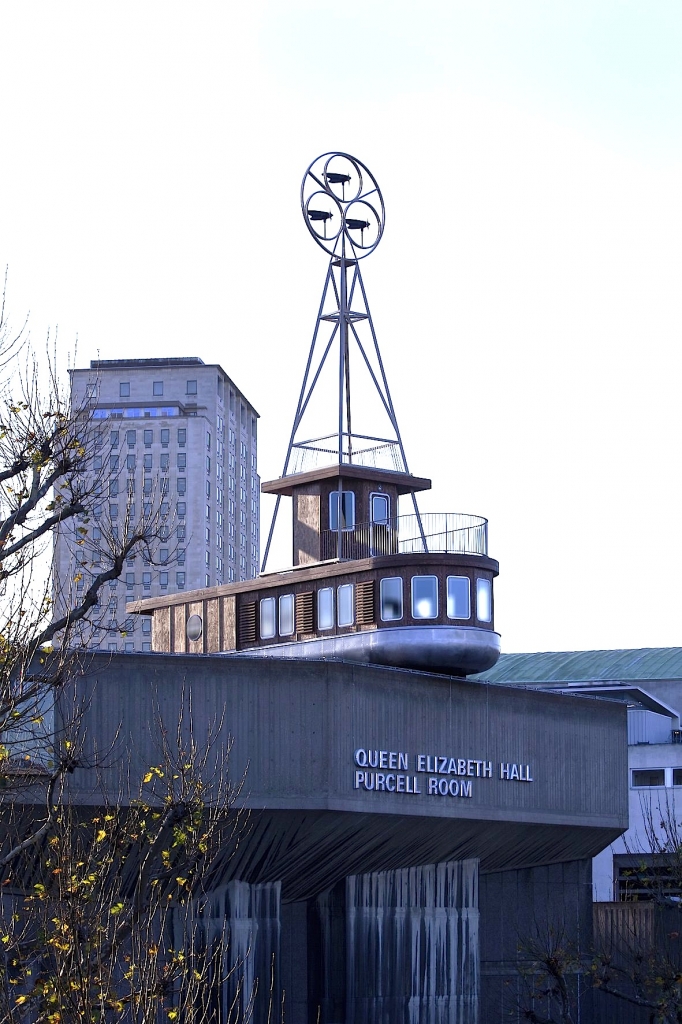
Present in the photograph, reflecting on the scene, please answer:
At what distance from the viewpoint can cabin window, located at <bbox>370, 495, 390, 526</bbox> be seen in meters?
59.3

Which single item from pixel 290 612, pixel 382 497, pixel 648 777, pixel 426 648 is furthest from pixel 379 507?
pixel 648 777

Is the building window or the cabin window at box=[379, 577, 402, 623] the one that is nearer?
the cabin window at box=[379, 577, 402, 623]

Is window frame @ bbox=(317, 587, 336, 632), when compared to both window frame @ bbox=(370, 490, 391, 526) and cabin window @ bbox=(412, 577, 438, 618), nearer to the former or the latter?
cabin window @ bbox=(412, 577, 438, 618)

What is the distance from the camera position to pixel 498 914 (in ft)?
198

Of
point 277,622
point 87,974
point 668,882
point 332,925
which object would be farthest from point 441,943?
point 87,974

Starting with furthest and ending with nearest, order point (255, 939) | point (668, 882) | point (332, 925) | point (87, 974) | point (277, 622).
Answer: point (668, 882) < point (277, 622) < point (332, 925) < point (255, 939) < point (87, 974)

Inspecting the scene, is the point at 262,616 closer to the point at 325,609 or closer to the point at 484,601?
the point at 325,609

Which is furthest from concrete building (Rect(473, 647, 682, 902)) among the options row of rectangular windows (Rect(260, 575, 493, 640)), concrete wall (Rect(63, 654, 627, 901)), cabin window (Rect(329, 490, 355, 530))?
cabin window (Rect(329, 490, 355, 530))

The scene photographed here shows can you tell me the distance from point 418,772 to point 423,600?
5496 mm

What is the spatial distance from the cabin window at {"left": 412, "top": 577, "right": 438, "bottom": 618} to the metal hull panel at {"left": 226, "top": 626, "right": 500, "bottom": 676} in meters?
0.45

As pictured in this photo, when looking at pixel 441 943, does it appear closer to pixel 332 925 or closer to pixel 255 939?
pixel 332 925

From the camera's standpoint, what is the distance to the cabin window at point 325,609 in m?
55.1

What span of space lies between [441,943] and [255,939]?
8.64 meters

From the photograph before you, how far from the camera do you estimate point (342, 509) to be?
58750 millimetres
